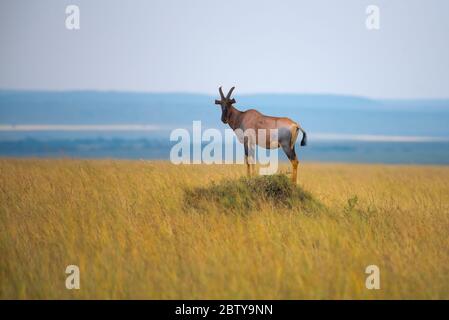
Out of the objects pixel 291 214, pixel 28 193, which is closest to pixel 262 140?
pixel 291 214

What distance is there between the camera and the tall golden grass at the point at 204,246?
23.8ft

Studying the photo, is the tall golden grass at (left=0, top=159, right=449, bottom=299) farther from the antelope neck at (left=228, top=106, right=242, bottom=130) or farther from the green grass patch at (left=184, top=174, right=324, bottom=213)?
the antelope neck at (left=228, top=106, right=242, bottom=130)

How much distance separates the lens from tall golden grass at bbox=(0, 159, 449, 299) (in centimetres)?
727

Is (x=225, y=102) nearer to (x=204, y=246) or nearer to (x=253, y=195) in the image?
(x=253, y=195)

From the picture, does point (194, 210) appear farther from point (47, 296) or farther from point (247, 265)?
point (47, 296)

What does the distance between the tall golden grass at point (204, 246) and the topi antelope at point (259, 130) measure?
1.77m

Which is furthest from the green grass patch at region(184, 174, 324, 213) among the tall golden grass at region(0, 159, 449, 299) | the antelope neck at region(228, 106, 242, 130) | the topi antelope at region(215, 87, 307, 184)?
the antelope neck at region(228, 106, 242, 130)

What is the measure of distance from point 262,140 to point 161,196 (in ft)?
9.31

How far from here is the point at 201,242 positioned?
9039 mm

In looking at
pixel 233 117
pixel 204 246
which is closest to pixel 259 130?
pixel 233 117

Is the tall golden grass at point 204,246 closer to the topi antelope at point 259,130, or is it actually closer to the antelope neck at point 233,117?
the topi antelope at point 259,130

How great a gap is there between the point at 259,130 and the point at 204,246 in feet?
18.2

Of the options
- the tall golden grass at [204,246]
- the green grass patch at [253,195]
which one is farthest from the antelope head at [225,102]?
the green grass patch at [253,195]

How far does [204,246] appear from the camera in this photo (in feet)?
29.2
